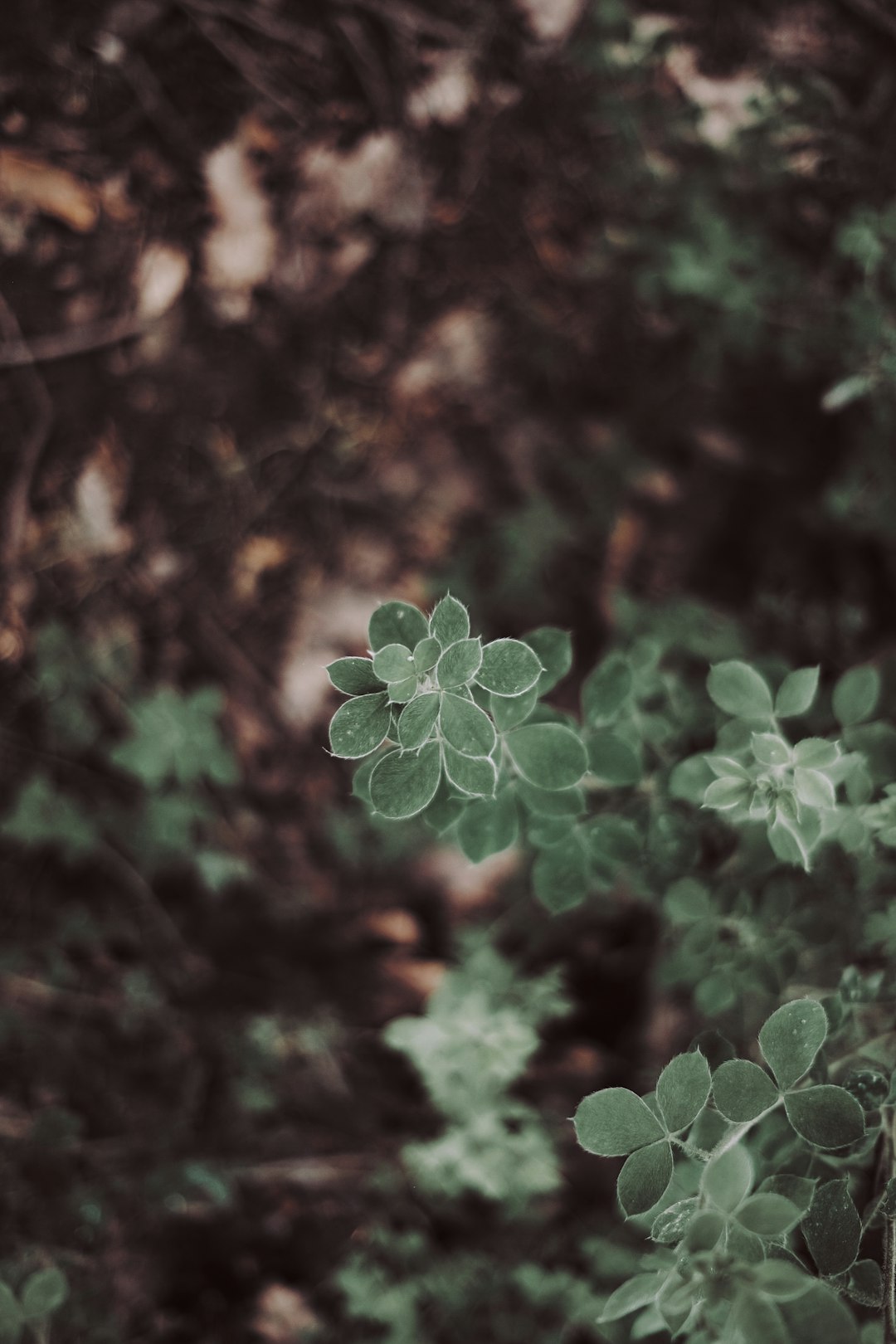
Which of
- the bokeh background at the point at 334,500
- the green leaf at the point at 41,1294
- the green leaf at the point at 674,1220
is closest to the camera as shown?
the green leaf at the point at 674,1220

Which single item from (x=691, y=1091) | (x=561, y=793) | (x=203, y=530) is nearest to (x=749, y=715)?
(x=561, y=793)

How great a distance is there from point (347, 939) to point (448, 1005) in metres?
0.71

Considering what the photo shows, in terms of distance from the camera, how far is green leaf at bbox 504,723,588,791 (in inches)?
43.6

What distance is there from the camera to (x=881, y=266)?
63.2 inches

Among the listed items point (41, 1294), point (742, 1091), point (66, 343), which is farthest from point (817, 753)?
point (66, 343)

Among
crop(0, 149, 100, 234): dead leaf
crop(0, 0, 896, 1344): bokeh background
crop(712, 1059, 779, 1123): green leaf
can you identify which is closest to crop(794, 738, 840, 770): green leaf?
crop(712, 1059, 779, 1123): green leaf

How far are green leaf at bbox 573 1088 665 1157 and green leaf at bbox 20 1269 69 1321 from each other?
104 centimetres

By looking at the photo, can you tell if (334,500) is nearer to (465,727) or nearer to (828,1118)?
(465,727)

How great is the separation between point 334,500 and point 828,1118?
2.10 meters

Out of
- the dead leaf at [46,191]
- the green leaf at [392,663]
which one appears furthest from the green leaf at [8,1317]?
the dead leaf at [46,191]

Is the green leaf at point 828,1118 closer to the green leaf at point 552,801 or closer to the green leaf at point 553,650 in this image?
the green leaf at point 552,801

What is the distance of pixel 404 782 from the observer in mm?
977

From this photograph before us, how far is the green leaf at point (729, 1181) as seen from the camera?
812 millimetres

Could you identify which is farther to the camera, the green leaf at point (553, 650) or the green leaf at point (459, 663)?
the green leaf at point (553, 650)
